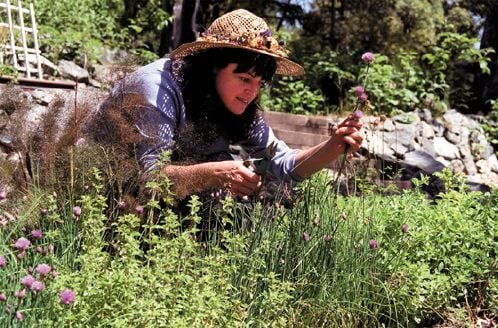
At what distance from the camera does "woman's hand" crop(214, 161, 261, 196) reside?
2553mm

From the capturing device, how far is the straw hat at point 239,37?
294cm

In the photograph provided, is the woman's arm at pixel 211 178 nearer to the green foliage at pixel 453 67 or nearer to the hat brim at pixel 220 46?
the hat brim at pixel 220 46

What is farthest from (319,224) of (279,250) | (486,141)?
(486,141)

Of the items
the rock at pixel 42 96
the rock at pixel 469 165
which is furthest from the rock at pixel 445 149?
the rock at pixel 42 96

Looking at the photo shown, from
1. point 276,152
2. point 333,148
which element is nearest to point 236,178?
point 333,148

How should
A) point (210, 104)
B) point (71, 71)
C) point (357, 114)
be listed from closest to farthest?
point (357, 114)
point (210, 104)
point (71, 71)

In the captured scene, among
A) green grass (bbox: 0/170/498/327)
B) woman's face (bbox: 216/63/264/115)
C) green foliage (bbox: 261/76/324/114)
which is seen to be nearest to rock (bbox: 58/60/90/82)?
green foliage (bbox: 261/76/324/114)

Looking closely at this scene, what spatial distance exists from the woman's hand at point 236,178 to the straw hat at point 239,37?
56 cm

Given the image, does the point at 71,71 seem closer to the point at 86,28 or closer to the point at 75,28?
the point at 86,28

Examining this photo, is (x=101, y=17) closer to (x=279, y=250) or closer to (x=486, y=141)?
(x=486, y=141)

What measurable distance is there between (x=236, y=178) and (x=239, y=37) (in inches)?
27.2

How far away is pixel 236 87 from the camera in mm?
2973

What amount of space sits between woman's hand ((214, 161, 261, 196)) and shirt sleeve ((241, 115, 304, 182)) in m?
0.27

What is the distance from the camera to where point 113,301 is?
1.94m
